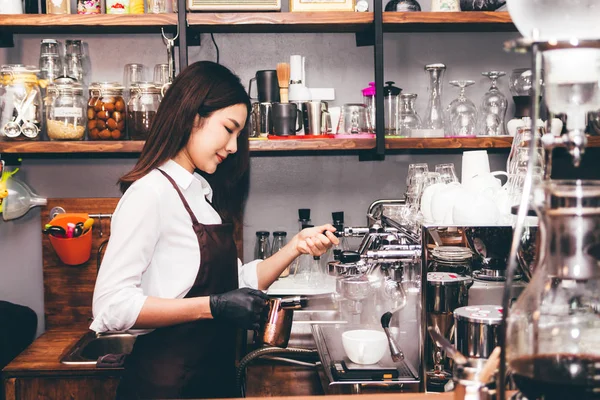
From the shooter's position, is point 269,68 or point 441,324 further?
point 269,68

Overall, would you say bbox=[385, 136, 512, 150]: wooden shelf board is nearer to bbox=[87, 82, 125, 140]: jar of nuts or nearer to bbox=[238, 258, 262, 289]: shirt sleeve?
bbox=[238, 258, 262, 289]: shirt sleeve

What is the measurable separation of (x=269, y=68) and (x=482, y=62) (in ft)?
3.11

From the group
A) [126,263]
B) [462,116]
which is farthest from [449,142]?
[126,263]

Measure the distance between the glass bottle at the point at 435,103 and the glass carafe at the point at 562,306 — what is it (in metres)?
1.96

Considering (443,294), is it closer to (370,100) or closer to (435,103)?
(370,100)

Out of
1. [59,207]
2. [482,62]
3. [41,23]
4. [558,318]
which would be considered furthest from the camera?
[482,62]

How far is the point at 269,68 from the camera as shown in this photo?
9.25 ft

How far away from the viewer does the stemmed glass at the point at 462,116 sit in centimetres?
259

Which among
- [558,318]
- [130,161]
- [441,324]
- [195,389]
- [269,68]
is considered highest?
[269,68]

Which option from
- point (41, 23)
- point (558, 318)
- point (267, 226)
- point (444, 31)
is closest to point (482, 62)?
point (444, 31)

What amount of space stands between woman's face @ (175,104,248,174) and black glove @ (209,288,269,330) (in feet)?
1.34

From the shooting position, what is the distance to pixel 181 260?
175cm

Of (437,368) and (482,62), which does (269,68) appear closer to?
(482,62)

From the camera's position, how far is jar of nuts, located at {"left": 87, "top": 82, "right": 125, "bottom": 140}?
246 centimetres
